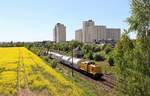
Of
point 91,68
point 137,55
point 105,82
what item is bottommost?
point 105,82

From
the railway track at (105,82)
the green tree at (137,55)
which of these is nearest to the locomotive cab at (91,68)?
the railway track at (105,82)

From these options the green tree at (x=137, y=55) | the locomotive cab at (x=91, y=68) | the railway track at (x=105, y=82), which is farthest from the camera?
the locomotive cab at (x=91, y=68)

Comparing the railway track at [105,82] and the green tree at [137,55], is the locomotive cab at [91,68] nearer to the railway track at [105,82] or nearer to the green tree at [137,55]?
the railway track at [105,82]

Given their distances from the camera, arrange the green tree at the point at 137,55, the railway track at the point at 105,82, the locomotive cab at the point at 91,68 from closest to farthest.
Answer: the green tree at the point at 137,55 < the railway track at the point at 105,82 < the locomotive cab at the point at 91,68

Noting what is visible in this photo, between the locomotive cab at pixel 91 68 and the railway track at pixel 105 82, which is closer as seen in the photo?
the railway track at pixel 105 82

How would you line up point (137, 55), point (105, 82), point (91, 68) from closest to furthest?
point (137, 55) < point (105, 82) < point (91, 68)

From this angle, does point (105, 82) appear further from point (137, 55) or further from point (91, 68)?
point (137, 55)

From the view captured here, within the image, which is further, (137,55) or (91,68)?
(91,68)

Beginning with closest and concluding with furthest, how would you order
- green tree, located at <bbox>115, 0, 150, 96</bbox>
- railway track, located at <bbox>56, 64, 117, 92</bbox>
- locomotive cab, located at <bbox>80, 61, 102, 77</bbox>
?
green tree, located at <bbox>115, 0, 150, 96</bbox>
railway track, located at <bbox>56, 64, 117, 92</bbox>
locomotive cab, located at <bbox>80, 61, 102, 77</bbox>

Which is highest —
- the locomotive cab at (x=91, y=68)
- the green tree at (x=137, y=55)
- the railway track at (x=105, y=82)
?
the green tree at (x=137, y=55)

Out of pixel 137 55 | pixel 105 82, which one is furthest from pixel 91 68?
pixel 137 55

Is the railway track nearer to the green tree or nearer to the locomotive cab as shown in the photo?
the locomotive cab

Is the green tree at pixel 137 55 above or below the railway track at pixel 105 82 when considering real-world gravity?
above

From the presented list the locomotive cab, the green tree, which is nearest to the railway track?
the locomotive cab
